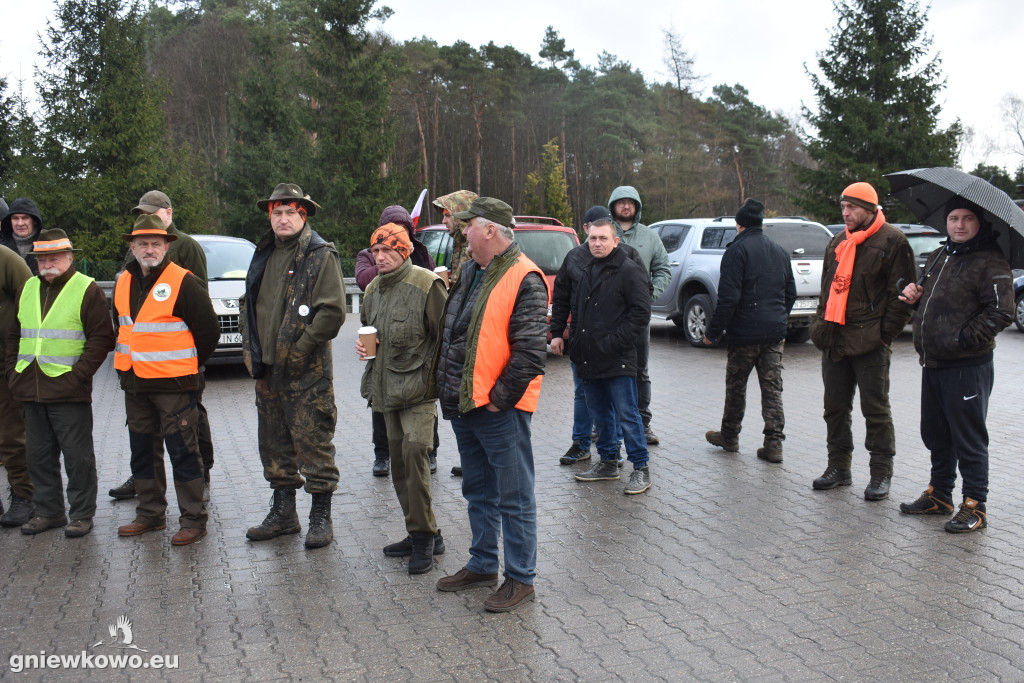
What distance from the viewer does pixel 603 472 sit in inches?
255

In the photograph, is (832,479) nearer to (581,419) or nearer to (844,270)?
(844,270)

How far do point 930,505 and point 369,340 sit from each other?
3721 millimetres

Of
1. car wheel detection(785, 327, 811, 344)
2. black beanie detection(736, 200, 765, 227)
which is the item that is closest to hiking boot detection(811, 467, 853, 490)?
black beanie detection(736, 200, 765, 227)

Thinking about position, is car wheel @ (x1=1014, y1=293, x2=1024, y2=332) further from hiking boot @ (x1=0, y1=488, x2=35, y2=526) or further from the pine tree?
the pine tree

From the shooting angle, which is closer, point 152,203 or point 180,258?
point 152,203

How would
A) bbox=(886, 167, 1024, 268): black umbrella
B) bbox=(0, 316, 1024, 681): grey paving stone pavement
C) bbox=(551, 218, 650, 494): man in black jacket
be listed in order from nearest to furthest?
1. bbox=(0, 316, 1024, 681): grey paving stone pavement
2. bbox=(886, 167, 1024, 268): black umbrella
3. bbox=(551, 218, 650, 494): man in black jacket

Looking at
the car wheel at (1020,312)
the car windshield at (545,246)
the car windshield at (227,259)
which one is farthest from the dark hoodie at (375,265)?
the car wheel at (1020,312)

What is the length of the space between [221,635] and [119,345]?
7.21ft

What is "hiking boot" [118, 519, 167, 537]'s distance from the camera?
5289mm

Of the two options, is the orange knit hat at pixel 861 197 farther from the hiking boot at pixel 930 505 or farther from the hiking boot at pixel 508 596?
the hiking boot at pixel 508 596

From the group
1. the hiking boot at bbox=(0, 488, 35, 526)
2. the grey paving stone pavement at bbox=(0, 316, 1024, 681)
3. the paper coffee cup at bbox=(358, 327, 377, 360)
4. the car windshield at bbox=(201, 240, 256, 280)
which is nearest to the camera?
the grey paving stone pavement at bbox=(0, 316, 1024, 681)

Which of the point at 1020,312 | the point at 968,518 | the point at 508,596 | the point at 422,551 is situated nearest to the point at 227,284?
the point at 422,551

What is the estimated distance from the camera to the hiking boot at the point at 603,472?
21.2 feet

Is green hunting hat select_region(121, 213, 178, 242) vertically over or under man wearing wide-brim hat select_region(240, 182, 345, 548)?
over
